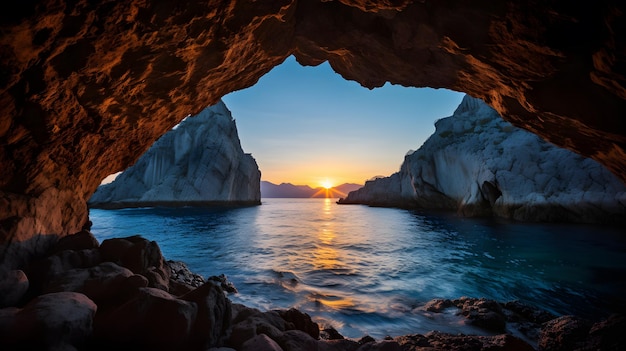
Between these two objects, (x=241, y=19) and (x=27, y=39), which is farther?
(x=241, y=19)

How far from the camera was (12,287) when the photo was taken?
156 inches

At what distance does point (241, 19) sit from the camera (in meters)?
6.03

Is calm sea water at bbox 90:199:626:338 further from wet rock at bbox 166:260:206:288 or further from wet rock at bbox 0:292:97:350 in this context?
wet rock at bbox 0:292:97:350

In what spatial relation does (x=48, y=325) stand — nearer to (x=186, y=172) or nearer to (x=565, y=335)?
(x=565, y=335)

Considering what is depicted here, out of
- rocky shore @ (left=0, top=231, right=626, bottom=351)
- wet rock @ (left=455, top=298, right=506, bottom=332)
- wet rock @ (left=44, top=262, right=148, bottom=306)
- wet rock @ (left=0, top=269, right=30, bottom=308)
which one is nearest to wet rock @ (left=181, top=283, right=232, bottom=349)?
rocky shore @ (left=0, top=231, right=626, bottom=351)

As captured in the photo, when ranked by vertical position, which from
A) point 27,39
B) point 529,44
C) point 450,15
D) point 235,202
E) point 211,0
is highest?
point 450,15

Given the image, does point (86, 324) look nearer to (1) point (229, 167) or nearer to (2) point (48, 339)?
Answer: (2) point (48, 339)

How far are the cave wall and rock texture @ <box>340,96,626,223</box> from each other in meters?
24.8

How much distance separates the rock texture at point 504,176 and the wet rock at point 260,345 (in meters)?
32.3

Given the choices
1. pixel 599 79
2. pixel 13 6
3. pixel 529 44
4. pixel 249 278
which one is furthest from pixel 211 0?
pixel 249 278

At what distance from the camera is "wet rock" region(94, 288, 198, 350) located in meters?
3.53

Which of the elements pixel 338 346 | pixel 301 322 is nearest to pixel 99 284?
pixel 301 322

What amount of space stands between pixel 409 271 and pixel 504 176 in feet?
83.0

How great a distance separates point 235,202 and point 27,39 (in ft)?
240
